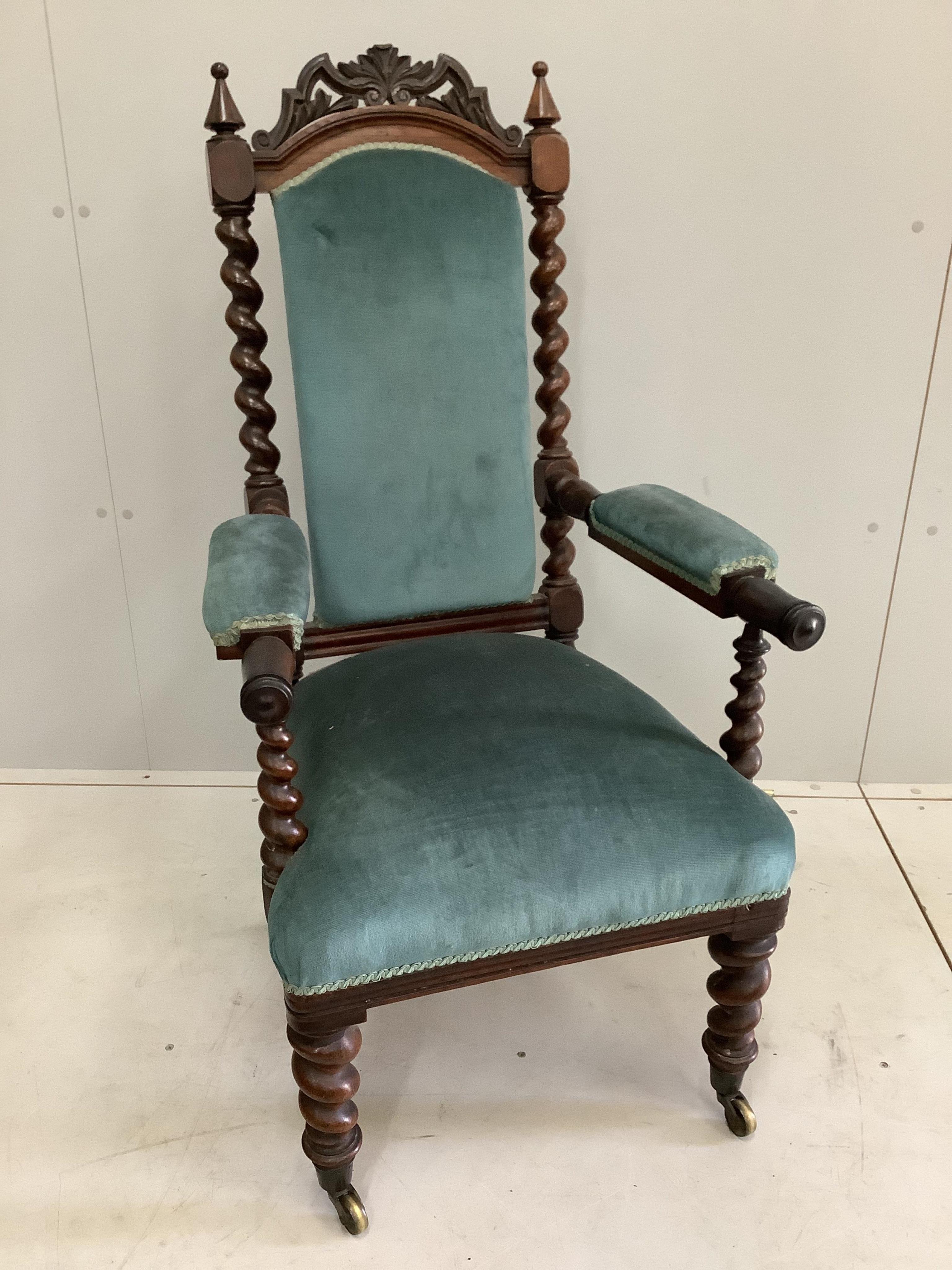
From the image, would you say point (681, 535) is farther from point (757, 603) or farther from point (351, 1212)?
point (351, 1212)

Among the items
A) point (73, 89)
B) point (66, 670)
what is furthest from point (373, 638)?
point (73, 89)

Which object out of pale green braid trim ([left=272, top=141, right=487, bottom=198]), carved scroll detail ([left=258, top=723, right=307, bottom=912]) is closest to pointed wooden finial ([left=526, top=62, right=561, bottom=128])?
pale green braid trim ([left=272, top=141, right=487, bottom=198])

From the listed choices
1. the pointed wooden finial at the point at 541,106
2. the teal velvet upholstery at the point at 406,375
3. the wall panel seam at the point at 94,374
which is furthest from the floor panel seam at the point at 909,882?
the wall panel seam at the point at 94,374

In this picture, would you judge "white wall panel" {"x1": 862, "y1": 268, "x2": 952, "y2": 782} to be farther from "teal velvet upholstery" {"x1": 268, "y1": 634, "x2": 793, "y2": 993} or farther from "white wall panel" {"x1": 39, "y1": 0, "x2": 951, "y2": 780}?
"teal velvet upholstery" {"x1": 268, "y1": 634, "x2": 793, "y2": 993}

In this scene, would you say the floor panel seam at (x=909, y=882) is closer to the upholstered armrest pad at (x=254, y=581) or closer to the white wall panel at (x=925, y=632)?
the white wall panel at (x=925, y=632)

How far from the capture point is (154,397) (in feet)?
5.75

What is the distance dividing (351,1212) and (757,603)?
0.84m

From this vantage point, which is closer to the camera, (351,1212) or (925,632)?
(351,1212)

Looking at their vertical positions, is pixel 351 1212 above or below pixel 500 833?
below

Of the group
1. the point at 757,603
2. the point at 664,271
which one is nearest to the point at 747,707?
the point at 757,603

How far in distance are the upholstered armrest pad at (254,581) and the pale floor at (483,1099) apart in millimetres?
712

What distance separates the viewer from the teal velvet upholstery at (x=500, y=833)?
37.3 inches

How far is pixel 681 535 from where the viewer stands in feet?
3.69

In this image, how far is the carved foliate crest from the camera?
4.03ft
